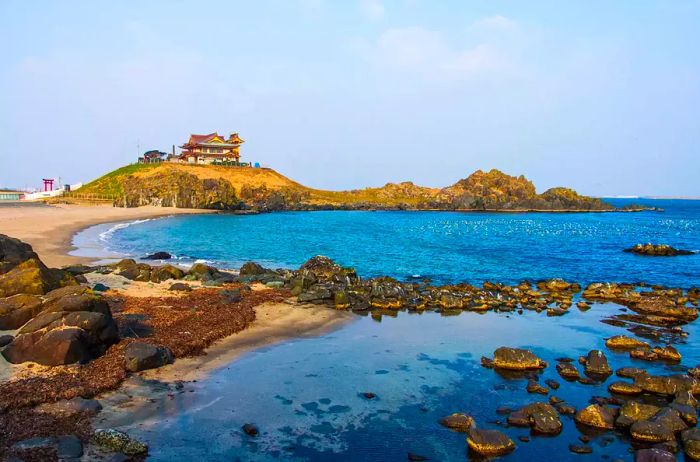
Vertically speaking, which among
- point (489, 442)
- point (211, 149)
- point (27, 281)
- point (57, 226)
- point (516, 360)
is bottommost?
point (489, 442)

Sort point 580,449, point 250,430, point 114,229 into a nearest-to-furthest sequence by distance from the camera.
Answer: point 580,449 < point 250,430 < point 114,229

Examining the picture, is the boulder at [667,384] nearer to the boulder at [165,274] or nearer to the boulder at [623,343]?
the boulder at [623,343]

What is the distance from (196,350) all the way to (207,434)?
7152 millimetres

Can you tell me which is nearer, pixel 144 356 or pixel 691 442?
pixel 691 442

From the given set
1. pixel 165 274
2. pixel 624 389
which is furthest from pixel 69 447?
pixel 165 274

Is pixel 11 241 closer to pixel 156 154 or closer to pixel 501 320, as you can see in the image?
pixel 501 320

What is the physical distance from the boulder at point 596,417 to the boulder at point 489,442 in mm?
3075

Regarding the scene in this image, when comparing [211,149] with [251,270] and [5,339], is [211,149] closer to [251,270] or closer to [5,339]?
[251,270]

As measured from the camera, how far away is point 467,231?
299ft

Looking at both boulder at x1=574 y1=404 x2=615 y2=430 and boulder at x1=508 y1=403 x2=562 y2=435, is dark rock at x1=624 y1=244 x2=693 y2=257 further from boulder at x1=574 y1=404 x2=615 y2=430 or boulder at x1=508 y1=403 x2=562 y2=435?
boulder at x1=508 y1=403 x2=562 y2=435

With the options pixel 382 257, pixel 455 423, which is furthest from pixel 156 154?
pixel 455 423

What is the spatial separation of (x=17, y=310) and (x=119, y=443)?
11.3m

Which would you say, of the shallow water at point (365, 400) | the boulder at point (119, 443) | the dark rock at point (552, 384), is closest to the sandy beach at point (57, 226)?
the shallow water at point (365, 400)

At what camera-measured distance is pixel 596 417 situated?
15.4m
